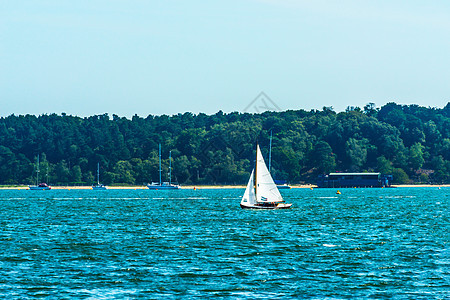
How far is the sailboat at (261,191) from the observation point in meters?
105

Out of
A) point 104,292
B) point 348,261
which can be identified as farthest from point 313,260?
point 104,292

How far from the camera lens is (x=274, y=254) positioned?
57750 mm

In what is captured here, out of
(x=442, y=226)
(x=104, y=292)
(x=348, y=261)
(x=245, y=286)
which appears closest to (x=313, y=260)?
(x=348, y=261)

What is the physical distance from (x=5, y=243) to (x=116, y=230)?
16957 millimetres

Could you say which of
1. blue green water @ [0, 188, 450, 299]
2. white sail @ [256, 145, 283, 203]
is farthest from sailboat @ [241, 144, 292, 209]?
blue green water @ [0, 188, 450, 299]

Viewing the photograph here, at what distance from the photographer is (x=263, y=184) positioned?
10550 centimetres

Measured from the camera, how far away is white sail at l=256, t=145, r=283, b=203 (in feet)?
344

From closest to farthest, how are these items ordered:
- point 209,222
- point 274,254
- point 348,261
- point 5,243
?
point 348,261, point 274,254, point 5,243, point 209,222

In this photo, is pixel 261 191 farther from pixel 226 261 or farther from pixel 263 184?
pixel 226 261

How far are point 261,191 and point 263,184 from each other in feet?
5.06

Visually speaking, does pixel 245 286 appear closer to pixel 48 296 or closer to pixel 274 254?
pixel 48 296

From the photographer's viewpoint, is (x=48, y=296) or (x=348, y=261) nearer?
(x=48, y=296)

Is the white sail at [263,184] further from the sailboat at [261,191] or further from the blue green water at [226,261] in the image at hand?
the blue green water at [226,261]

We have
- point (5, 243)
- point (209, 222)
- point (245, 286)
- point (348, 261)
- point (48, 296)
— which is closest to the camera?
point (48, 296)
